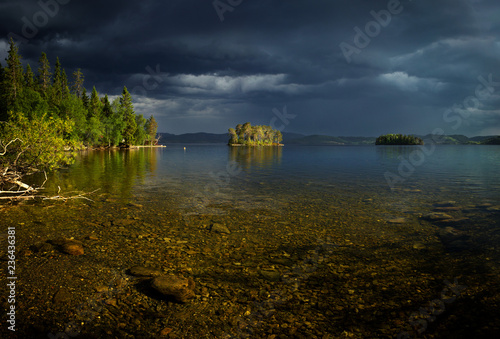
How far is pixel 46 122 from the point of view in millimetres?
25109

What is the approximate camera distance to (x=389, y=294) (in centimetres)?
909

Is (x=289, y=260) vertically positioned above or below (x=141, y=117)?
below

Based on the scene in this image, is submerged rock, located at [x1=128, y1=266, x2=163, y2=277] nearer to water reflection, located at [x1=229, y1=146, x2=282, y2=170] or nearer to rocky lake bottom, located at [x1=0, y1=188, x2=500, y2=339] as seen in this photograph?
rocky lake bottom, located at [x1=0, y1=188, x2=500, y2=339]

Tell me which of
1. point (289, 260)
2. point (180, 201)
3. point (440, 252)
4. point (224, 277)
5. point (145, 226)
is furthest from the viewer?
point (180, 201)

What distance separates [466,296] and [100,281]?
39.8 feet

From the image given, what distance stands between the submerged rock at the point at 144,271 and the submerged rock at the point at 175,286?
2.55 ft

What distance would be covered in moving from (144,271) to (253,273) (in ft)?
13.0

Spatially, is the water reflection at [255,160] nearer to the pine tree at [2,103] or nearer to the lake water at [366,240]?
the lake water at [366,240]

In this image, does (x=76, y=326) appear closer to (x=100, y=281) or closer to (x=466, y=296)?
(x=100, y=281)

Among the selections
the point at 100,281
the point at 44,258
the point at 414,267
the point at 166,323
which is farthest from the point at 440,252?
the point at 44,258

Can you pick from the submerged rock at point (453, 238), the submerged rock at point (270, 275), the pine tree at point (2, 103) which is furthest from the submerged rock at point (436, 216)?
the pine tree at point (2, 103)

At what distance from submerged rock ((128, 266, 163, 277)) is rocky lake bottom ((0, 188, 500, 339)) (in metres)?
0.04

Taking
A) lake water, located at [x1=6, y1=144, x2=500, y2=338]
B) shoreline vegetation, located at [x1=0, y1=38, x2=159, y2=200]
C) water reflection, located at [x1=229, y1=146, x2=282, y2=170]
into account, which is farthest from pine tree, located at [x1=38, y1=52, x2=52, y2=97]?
lake water, located at [x1=6, y1=144, x2=500, y2=338]

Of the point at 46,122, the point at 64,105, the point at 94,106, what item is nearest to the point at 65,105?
the point at 64,105
